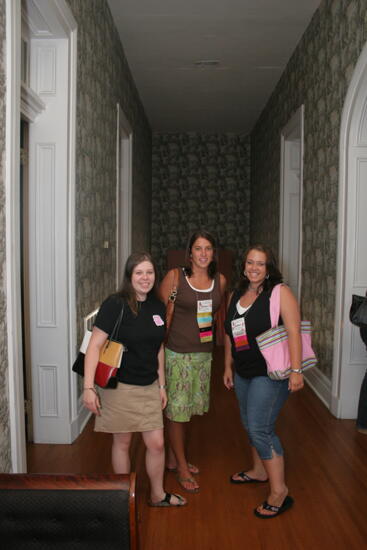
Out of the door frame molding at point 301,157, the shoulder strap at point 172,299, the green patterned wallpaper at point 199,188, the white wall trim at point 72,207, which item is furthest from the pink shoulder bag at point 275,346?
the green patterned wallpaper at point 199,188

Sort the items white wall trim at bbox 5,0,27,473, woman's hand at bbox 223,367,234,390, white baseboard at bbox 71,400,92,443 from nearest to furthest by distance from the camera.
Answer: white wall trim at bbox 5,0,27,473, woman's hand at bbox 223,367,234,390, white baseboard at bbox 71,400,92,443

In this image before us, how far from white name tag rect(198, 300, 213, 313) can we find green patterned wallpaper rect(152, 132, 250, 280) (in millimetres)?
6862

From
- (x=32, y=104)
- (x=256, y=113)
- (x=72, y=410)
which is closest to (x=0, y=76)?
(x=32, y=104)

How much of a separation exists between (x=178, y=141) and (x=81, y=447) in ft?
24.0

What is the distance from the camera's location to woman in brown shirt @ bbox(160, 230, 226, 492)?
2729 millimetres

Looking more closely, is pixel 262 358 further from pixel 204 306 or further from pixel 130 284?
pixel 130 284

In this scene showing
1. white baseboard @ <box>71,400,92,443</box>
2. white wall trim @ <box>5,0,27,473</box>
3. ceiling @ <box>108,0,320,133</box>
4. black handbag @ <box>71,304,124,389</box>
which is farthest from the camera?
ceiling @ <box>108,0,320,133</box>

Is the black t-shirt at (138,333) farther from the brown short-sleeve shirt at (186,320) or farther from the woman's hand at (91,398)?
the brown short-sleeve shirt at (186,320)

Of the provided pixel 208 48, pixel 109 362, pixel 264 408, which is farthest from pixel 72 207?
pixel 208 48

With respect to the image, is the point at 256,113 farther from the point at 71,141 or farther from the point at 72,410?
the point at 72,410

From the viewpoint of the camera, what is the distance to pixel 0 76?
1956 millimetres

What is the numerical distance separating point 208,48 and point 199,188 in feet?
14.0

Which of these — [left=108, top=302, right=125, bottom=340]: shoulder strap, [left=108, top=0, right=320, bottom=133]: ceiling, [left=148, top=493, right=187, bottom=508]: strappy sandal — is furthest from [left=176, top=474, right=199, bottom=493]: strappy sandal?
[left=108, top=0, right=320, bottom=133]: ceiling

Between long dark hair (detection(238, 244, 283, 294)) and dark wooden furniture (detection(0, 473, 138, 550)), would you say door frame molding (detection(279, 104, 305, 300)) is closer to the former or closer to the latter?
long dark hair (detection(238, 244, 283, 294))
